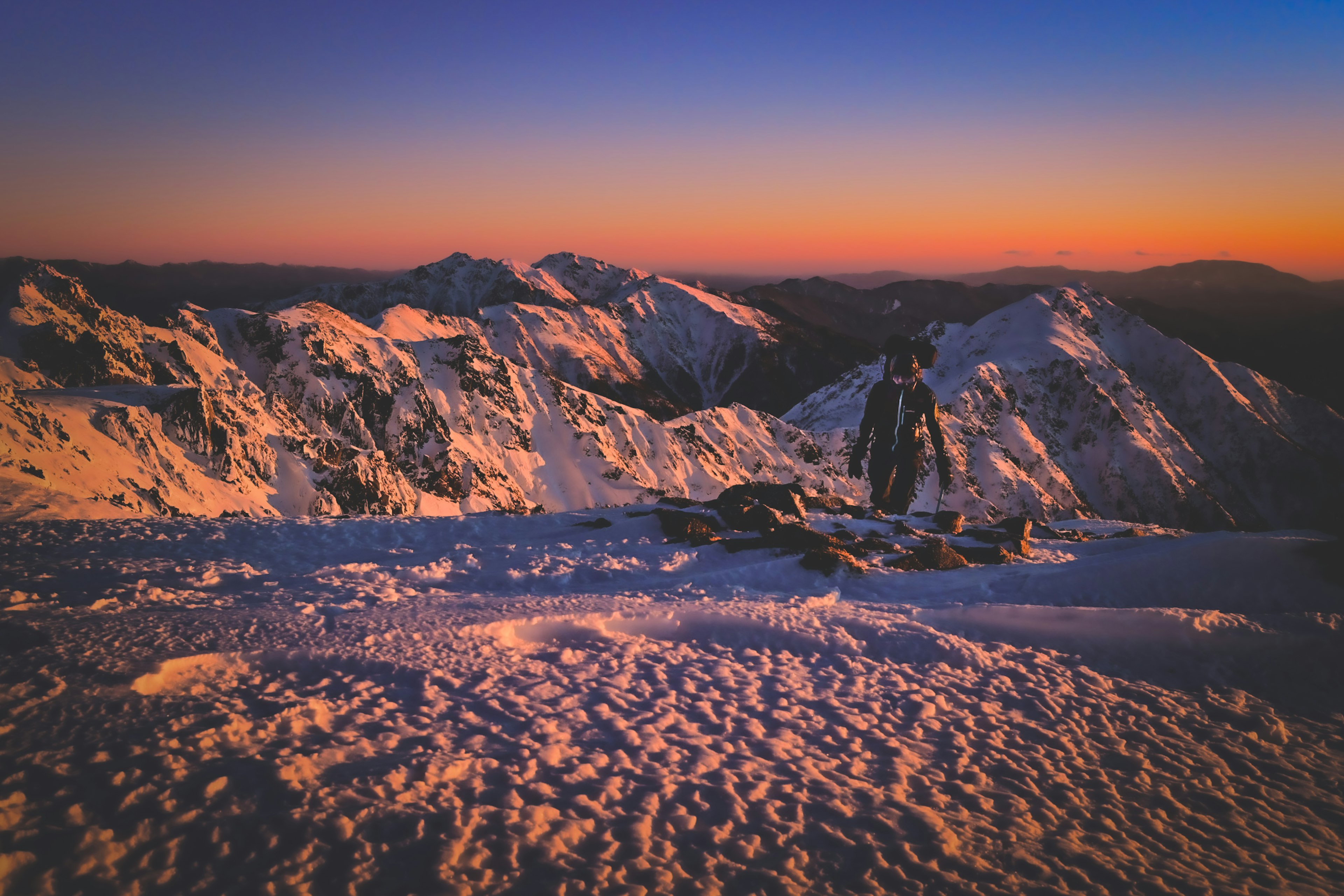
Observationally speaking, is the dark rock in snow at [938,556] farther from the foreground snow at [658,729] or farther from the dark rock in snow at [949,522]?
the dark rock in snow at [949,522]

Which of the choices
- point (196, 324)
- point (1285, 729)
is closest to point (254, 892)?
point (1285, 729)

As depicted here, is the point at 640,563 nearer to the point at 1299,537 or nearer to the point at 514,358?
the point at 1299,537

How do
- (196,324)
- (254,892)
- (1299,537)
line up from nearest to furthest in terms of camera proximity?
(254,892) < (1299,537) < (196,324)

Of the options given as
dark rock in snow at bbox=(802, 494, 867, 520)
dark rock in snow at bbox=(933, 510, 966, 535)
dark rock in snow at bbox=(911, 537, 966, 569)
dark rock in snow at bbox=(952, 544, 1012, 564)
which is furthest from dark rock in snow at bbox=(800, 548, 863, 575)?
dark rock in snow at bbox=(933, 510, 966, 535)

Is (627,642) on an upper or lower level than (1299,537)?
lower

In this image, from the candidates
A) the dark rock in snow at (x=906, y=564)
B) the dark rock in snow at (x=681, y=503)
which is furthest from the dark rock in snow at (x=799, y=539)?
the dark rock in snow at (x=681, y=503)

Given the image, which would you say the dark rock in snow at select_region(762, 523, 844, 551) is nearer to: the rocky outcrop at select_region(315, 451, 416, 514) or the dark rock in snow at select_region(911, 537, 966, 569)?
the dark rock in snow at select_region(911, 537, 966, 569)

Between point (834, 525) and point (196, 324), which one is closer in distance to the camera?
point (834, 525)
